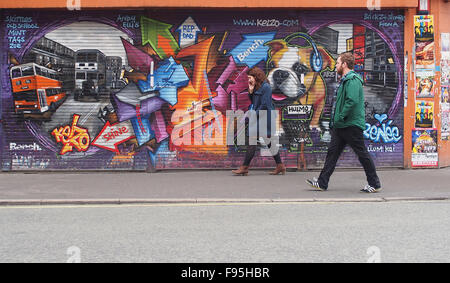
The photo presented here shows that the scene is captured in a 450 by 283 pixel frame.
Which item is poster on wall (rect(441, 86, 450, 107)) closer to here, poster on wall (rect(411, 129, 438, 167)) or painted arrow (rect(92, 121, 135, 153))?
poster on wall (rect(411, 129, 438, 167))

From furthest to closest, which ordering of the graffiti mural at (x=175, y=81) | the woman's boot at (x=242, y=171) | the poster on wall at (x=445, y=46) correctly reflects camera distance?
1. the poster on wall at (x=445, y=46)
2. the graffiti mural at (x=175, y=81)
3. the woman's boot at (x=242, y=171)

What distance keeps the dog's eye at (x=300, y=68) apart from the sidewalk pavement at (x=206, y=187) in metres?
1.90

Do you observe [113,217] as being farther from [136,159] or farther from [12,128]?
[12,128]

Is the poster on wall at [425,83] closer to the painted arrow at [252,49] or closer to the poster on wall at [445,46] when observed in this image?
the poster on wall at [445,46]

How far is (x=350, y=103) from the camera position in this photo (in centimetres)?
852

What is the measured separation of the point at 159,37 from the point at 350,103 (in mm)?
4220

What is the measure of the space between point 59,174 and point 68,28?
2.69m

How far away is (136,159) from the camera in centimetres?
1130

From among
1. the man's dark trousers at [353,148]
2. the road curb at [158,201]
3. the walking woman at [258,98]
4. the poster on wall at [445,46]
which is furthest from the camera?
the poster on wall at [445,46]

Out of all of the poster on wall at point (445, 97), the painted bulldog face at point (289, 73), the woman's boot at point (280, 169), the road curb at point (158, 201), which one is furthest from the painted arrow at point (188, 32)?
the poster on wall at point (445, 97)

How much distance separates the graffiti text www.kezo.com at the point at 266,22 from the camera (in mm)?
11195

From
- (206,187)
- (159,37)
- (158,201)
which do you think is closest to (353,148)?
(206,187)
